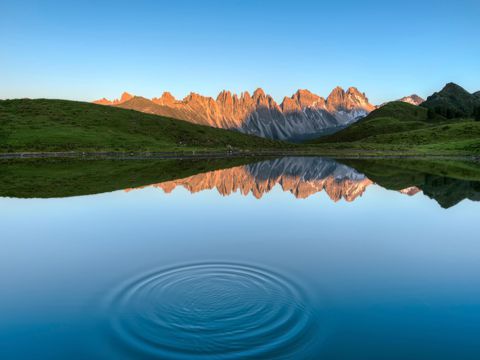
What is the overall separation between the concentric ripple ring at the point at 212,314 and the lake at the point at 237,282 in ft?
0.24

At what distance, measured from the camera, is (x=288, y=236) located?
2880cm

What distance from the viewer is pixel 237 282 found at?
1867 cm

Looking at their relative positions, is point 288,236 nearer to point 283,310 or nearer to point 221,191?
point 283,310

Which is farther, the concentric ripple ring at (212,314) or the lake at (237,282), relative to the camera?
the lake at (237,282)

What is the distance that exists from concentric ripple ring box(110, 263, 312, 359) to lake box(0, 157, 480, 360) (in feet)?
0.24

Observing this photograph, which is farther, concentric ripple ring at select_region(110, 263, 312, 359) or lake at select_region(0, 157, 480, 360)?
lake at select_region(0, 157, 480, 360)

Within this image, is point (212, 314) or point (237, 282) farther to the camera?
point (237, 282)

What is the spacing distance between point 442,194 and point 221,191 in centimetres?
3030

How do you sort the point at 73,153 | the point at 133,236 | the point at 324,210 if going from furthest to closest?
the point at 73,153
the point at 324,210
the point at 133,236

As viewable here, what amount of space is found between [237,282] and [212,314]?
3575mm

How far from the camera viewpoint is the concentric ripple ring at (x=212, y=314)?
42.2 ft

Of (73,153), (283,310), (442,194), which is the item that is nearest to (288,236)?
(283,310)

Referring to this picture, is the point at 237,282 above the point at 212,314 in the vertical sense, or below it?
above

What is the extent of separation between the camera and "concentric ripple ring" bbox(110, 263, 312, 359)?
12867 millimetres
